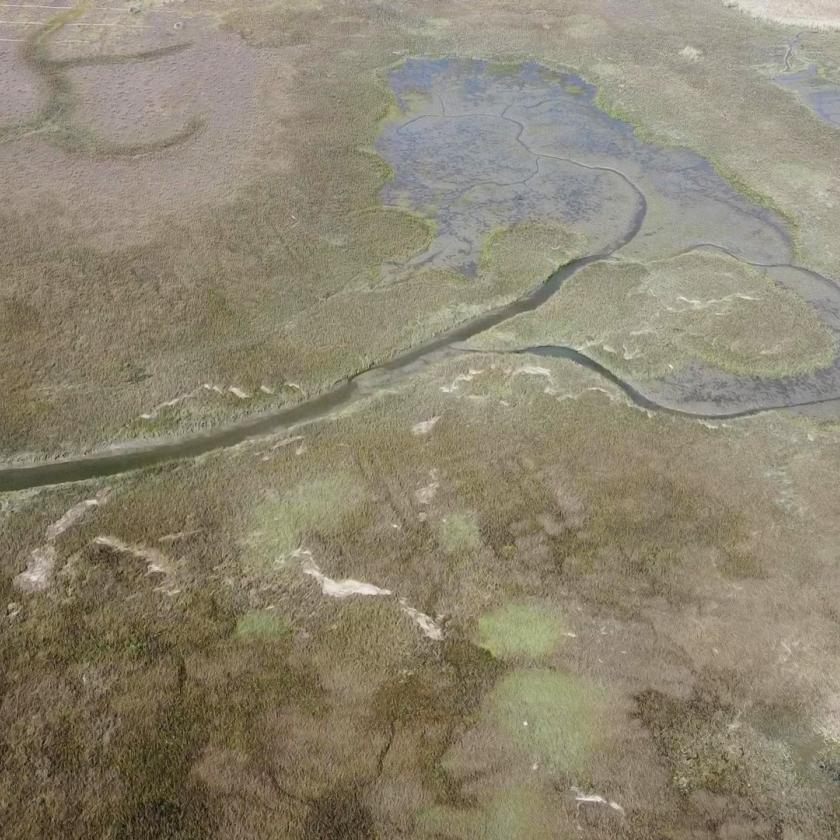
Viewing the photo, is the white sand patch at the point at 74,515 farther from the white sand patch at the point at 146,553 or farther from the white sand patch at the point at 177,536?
the white sand patch at the point at 177,536

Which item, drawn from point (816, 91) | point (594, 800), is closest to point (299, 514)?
point (594, 800)

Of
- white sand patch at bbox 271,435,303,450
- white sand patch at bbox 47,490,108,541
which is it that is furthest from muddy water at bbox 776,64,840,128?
white sand patch at bbox 47,490,108,541

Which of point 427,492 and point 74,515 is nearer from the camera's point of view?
→ point 74,515

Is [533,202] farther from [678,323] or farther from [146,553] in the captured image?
[146,553]

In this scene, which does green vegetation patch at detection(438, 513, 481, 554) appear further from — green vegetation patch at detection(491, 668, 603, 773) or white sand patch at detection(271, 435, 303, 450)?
white sand patch at detection(271, 435, 303, 450)

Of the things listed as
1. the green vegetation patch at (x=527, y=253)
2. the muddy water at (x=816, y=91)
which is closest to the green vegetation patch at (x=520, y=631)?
the green vegetation patch at (x=527, y=253)
